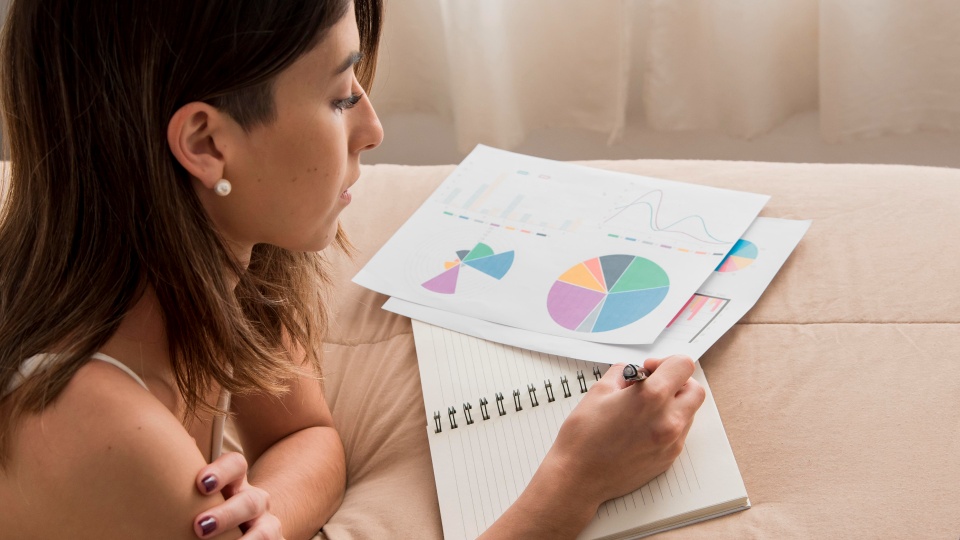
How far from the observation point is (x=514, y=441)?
865mm

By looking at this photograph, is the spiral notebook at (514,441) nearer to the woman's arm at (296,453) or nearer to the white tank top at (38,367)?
the woman's arm at (296,453)

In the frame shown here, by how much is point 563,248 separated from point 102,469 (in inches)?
22.1

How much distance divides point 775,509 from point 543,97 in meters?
1.23

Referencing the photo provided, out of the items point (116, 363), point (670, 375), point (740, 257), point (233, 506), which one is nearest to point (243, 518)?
point (233, 506)

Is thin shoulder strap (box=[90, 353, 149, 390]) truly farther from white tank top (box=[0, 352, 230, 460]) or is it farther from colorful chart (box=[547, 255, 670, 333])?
colorful chart (box=[547, 255, 670, 333])

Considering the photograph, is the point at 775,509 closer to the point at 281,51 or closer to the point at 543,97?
the point at 281,51

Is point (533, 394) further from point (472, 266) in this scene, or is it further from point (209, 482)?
point (209, 482)

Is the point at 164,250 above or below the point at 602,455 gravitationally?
above

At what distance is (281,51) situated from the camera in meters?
0.69

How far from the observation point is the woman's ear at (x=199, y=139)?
2.23ft

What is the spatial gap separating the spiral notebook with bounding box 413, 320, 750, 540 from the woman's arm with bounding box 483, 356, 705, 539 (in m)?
0.02

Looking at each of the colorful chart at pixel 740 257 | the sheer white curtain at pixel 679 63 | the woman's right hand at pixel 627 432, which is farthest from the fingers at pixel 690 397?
the sheer white curtain at pixel 679 63

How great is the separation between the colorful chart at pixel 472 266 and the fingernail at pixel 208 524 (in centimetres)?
41

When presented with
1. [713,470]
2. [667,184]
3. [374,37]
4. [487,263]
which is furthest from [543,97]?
[713,470]
